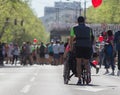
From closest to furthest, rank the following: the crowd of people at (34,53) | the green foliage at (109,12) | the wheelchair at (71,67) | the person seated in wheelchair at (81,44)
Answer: the person seated in wheelchair at (81,44)
the wheelchair at (71,67)
the crowd of people at (34,53)
the green foliage at (109,12)

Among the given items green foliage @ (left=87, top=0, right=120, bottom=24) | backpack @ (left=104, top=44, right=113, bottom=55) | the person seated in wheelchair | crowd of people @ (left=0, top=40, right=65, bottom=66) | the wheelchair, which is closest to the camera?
the person seated in wheelchair

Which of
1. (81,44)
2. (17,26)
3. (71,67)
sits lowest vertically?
(17,26)

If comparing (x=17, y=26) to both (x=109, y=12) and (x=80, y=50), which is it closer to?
(x=109, y=12)

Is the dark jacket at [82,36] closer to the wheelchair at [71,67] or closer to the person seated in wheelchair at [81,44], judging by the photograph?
the person seated in wheelchair at [81,44]

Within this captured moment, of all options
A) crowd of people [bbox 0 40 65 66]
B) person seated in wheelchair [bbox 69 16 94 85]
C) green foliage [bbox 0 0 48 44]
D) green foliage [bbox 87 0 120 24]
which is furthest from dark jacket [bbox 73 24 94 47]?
green foliage [bbox 87 0 120 24]

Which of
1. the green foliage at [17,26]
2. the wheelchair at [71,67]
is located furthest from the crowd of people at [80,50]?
the green foliage at [17,26]

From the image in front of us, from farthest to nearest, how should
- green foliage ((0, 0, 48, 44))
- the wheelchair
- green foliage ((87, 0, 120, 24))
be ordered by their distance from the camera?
green foliage ((87, 0, 120, 24)) → green foliage ((0, 0, 48, 44)) → the wheelchair

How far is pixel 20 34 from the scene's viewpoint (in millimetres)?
115375

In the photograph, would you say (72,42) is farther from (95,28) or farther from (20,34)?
(20,34)

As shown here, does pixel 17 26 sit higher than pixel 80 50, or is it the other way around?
pixel 80 50

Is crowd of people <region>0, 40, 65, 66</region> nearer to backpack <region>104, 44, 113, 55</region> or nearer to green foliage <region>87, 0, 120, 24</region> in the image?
backpack <region>104, 44, 113, 55</region>

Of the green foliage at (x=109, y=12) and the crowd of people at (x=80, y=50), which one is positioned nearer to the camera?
the crowd of people at (x=80, y=50)

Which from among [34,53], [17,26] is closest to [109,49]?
[34,53]

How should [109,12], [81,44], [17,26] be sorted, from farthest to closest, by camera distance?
[17,26] → [109,12] → [81,44]
